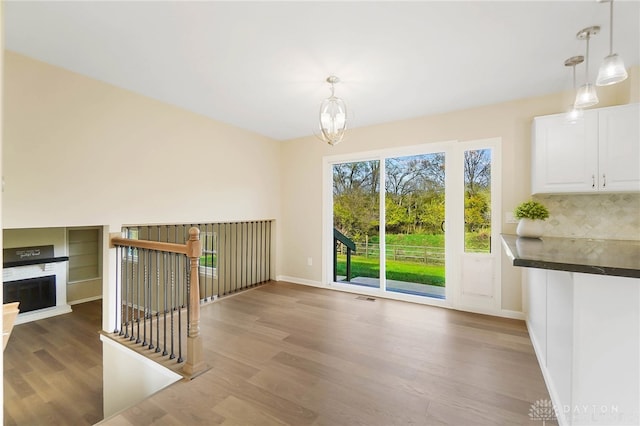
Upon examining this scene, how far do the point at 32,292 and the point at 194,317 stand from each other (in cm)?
383

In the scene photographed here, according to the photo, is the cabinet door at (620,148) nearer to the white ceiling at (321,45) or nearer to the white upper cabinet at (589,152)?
the white upper cabinet at (589,152)

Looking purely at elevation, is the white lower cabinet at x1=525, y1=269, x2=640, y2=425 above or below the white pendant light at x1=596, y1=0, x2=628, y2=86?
below

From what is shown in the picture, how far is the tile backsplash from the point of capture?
8.59 feet

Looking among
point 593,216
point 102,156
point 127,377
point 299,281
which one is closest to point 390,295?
point 299,281

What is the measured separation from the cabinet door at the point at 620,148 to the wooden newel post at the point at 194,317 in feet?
11.6

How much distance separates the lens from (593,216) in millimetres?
2768

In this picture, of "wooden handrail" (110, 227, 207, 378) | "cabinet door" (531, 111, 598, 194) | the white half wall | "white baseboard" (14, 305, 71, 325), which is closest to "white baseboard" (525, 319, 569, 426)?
"cabinet door" (531, 111, 598, 194)

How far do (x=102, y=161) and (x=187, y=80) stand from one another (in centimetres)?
117

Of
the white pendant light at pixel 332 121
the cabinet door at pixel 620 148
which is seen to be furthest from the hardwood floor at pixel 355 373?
the white pendant light at pixel 332 121

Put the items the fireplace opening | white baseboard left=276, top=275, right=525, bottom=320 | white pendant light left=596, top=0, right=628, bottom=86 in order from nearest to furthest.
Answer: white pendant light left=596, top=0, right=628, bottom=86 → white baseboard left=276, top=275, right=525, bottom=320 → the fireplace opening

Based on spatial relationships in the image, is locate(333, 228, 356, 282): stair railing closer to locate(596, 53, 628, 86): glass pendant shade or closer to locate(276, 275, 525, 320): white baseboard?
locate(276, 275, 525, 320): white baseboard

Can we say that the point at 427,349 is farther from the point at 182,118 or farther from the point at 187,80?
the point at 182,118

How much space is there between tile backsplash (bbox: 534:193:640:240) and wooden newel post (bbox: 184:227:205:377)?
3.49m

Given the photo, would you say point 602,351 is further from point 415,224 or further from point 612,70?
point 415,224
